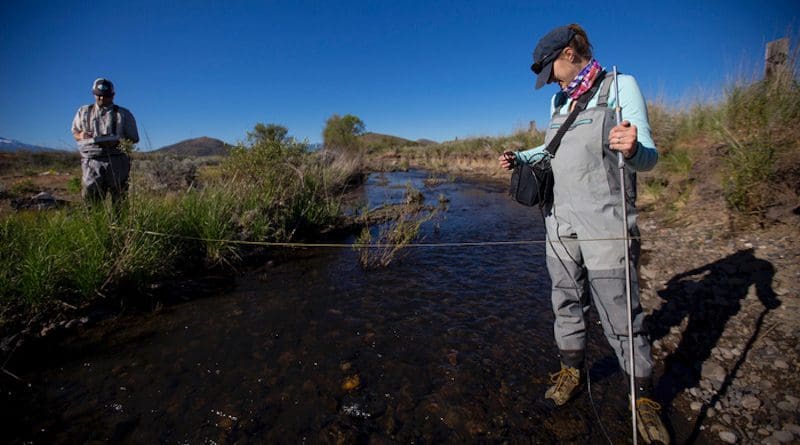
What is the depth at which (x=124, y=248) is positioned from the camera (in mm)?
3662

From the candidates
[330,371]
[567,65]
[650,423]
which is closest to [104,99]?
[330,371]

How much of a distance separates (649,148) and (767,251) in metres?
3.48

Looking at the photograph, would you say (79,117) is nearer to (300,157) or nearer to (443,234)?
(300,157)

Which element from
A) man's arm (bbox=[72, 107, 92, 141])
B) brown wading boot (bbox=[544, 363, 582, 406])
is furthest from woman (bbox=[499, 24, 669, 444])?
man's arm (bbox=[72, 107, 92, 141])

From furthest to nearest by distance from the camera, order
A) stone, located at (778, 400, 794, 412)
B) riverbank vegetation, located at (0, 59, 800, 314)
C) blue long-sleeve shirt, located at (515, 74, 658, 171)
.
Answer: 1. riverbank vegetation, located at (0, 59, 800, 314)
2. stone, located at (778, 400, 794, 412)
3. blue long-sleeve shirt, located at (515, 74, 658, 171)

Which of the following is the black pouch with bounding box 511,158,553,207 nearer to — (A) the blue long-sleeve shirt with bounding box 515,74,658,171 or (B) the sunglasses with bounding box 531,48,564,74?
(A) the blue long-sleeve shirt with bounding box 515,74,658,171

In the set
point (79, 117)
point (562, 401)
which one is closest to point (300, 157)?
point (79, 117)

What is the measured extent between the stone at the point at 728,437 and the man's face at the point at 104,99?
7.74 meters

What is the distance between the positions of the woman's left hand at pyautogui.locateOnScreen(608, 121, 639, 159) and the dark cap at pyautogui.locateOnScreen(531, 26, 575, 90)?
710 millimetres

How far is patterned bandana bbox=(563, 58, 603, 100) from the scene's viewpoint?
1.93 m

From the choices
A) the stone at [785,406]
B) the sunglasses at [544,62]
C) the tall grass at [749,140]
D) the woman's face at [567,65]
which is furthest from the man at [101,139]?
the tall grass at [749,140]

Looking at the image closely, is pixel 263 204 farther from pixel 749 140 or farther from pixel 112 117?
pixel 749 140

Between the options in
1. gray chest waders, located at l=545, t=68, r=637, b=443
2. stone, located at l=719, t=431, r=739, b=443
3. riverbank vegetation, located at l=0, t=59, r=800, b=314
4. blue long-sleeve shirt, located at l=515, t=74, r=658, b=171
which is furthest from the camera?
riverbank vegetation, located at l=0, t=59, r=800, b=314

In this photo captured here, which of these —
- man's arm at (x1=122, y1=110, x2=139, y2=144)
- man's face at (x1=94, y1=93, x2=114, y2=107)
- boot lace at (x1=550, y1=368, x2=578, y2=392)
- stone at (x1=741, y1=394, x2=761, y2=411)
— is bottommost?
stone at (x1=741, y1=394, x2=761, y2=411)
